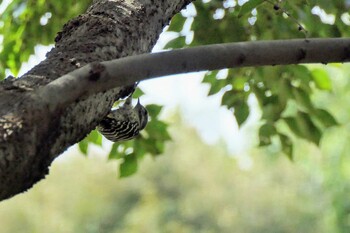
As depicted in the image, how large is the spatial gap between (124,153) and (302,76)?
635mm

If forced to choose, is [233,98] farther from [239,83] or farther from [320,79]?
[320,79]

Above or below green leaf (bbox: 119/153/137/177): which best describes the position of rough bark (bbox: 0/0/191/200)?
above

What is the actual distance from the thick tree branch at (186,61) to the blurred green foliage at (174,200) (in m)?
10.8

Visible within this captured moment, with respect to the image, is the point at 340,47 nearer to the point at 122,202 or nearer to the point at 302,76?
the point at 302,76

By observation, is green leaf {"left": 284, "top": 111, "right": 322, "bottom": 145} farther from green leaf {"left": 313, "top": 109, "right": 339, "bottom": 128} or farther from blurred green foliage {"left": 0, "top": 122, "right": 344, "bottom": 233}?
blurred green foliage {"left": 0, "top": 122, "right": 344, "bottom": 233}

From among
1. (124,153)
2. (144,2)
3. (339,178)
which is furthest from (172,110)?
(144,2)

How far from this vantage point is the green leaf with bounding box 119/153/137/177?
2.53m

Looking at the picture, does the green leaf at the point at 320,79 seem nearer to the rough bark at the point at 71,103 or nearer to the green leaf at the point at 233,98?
the green leaf at the point at 233,98

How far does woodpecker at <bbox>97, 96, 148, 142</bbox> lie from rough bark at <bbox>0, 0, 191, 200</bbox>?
194 millimetres

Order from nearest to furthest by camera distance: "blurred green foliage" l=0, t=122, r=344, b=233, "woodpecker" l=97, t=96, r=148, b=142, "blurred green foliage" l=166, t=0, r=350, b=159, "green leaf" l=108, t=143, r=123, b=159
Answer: "woodpecker" l=97, t=96, r=148, b=142 → "blurred green foliage" l=166, t=0, r=350, b=159 → "green leaf" l=108, t=143, r=123, b=159 → "blurred green foliage" l=0, t=122, r=344, b=233

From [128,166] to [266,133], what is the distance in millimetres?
458

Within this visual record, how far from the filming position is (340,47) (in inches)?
44.6

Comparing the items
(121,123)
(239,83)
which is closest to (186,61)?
(121,123)

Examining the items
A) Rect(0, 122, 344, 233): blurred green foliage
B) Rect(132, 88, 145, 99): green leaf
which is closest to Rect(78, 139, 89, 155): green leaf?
Rect(132, 88, 145, 99): green leaf
